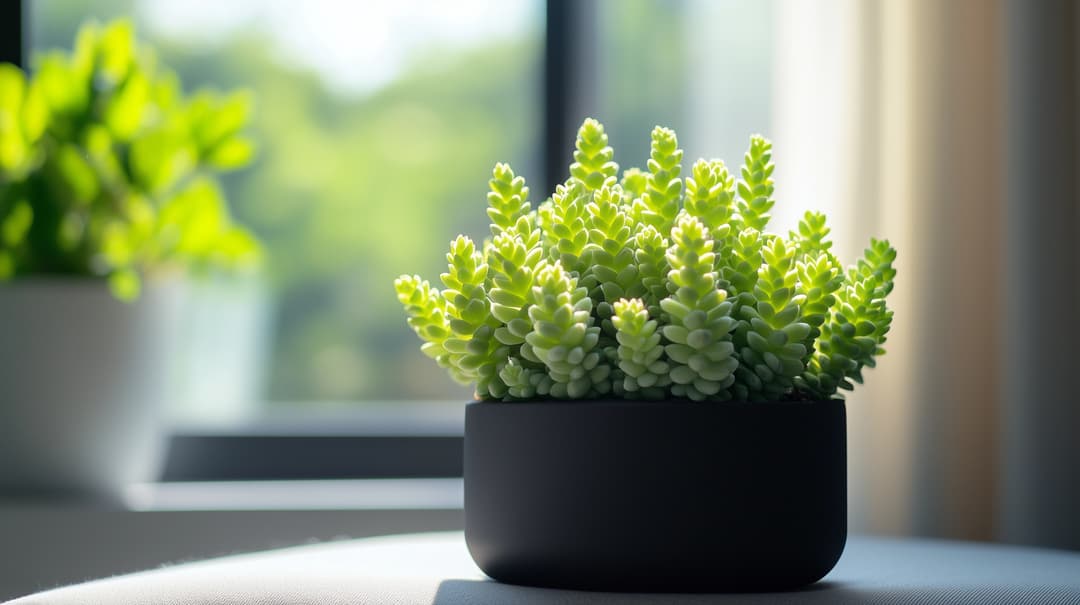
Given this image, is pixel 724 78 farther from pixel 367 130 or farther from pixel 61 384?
pixel 61 384

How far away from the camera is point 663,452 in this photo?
1.66ft

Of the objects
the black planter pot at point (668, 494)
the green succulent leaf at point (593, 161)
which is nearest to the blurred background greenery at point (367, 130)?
the green succulent leaf at point (593, 161)

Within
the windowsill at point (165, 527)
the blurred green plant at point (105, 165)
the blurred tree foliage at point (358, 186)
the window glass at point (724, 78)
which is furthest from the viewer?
the blurred tree foliage at point (358, 186)

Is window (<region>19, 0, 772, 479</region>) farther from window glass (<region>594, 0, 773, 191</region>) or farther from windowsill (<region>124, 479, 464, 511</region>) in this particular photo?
window glass (<region>594, 0, 773, 191</region>)

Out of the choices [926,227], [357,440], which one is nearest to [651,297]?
[926,227]

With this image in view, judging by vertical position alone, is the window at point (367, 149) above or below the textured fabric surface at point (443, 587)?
above

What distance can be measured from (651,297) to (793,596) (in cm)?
16

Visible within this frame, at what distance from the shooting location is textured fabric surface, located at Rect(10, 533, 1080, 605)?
515mm

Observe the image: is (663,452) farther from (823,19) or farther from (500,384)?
(823,19)

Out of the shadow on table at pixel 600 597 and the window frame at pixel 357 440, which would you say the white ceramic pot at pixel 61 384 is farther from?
the shadow on table at pixel 600 597

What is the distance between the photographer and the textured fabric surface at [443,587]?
515 millimetres

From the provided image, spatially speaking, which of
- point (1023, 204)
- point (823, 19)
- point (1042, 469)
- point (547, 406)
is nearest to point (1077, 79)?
point (1023, 204)

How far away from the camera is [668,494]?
0.50m

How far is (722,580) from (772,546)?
0.10 feet
